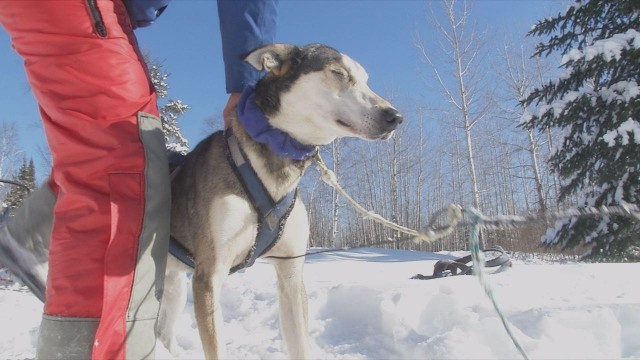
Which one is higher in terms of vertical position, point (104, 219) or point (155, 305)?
point (104, 219)

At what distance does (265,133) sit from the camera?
7.06 ft

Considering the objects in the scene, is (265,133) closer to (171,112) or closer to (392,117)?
(392,117)

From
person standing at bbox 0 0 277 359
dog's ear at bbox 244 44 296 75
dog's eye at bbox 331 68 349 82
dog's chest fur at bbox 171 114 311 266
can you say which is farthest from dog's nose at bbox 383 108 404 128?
person standing at bbox 0 0 277 359

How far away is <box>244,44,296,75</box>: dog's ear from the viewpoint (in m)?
2.22

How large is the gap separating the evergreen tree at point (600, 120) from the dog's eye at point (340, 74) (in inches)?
304

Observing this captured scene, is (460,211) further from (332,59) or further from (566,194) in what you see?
(566,194)

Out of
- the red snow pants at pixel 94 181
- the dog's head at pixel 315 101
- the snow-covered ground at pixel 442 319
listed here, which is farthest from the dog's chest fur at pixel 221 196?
the snow-covered ground at pixel 442 319

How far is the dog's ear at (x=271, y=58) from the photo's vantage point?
7.30ft

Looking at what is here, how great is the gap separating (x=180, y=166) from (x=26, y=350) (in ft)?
5.83

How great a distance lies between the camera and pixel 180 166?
2443mm

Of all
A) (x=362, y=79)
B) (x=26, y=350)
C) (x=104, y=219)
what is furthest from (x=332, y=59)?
(x=26, y=350)

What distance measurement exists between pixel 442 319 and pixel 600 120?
321 inches

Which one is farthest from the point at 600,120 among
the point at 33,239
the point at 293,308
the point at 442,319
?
the point at 33,239

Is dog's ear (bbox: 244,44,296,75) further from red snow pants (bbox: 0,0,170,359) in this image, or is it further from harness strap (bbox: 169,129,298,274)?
red snow pants (bbox: 0,0,170,359)
